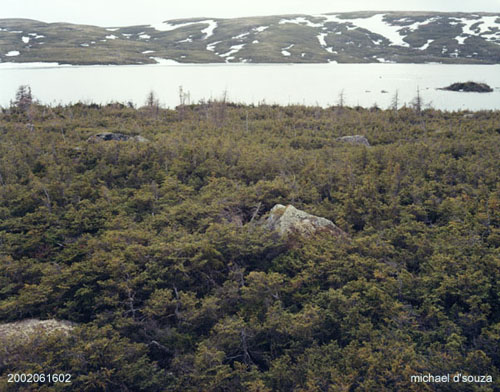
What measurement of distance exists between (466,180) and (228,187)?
6729 mm

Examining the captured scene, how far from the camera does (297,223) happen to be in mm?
7727

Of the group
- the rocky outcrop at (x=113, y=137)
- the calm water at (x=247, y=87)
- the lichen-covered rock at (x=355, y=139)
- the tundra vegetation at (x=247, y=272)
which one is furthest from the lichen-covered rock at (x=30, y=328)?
the calm water at (x=247, y=87)

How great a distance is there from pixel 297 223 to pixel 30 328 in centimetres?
515

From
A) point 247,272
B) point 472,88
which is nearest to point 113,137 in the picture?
point 247,272

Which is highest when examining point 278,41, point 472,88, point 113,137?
point 278,41

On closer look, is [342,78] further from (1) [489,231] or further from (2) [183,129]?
(1) [489,231]

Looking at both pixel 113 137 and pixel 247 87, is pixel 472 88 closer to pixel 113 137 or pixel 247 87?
pixel 247 87

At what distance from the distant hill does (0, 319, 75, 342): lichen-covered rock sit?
222 feet

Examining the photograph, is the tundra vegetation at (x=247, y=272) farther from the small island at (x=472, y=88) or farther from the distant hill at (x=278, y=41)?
the distant hill at (x=278, y=41)

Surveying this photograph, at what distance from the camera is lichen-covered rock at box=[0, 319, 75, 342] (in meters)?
5.18

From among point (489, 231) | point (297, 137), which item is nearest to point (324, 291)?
point (489, 231)

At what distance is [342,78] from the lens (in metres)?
49.7

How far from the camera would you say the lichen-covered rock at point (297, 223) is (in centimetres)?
757

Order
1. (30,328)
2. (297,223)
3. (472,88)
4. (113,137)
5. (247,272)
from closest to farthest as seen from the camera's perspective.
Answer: (30,328) < (247,272) < (297,223) < (113,137) < (472,88)
